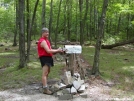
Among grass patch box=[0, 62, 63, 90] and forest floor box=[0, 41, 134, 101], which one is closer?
forest floor box=[0, 41, 134, 101]

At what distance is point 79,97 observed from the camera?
691cm

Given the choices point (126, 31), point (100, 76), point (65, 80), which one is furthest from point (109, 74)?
point (126, 31)

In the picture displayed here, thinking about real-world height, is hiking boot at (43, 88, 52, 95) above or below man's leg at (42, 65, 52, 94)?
below

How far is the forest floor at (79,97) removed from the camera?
678 cm

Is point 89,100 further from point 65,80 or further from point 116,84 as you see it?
point 116,84

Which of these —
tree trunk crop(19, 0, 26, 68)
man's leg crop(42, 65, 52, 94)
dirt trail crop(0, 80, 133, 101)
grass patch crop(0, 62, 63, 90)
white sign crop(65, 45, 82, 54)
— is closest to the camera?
dirt trail crop(0, 80, 133, 101)

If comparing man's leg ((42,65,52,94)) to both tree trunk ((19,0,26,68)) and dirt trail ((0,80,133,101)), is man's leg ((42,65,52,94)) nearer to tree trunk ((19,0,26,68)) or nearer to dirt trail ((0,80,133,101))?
dirt trail ((0,80,133,101))

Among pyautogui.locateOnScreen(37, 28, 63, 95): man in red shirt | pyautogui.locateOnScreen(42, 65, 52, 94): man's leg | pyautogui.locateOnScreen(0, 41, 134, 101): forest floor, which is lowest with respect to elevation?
pyautogui.locateOnScreen(0, 41, 134, 101): forest floor

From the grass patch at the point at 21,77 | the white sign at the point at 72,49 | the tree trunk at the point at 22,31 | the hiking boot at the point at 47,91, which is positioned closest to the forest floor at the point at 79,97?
the hiking boot at the point at 47,91

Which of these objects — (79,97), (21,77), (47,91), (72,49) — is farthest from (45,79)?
(21,77)

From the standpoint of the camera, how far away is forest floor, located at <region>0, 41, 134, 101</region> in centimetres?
678

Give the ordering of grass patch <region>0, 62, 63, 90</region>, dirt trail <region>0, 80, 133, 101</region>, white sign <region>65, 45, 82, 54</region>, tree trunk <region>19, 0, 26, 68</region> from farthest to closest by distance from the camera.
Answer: tree trunk <region>19, 0, 26, 68</region>
grass patch <region>0, 62, 63, 90</region>
white sign <region>65, 45, 82, 54</region>
dirt trail <region>0, 80, 133, 101</region>

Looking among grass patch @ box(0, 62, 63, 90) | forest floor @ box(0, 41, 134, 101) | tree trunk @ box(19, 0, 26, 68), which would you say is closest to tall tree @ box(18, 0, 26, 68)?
tree trunk @ box(19, 0, 26, 68)

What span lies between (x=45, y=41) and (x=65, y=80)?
1504 mm
